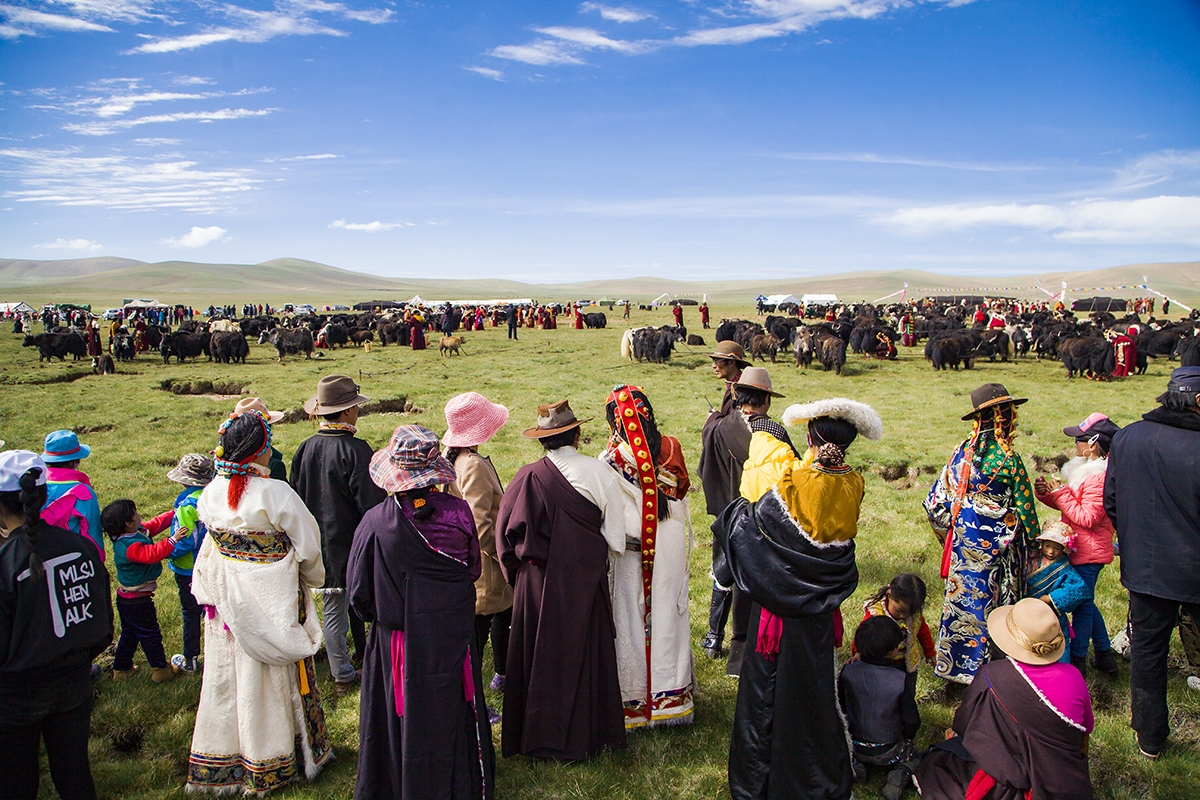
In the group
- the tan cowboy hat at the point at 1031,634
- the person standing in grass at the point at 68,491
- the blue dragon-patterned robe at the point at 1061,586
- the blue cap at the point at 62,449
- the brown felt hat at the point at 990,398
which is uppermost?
the brown felt hat at the point at 990,398

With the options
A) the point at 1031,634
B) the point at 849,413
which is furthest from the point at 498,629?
the point at 1031,634

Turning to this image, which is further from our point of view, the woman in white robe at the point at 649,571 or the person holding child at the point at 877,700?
the woman in white robe at the point at 649,571

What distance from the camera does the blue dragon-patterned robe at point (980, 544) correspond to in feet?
13.0

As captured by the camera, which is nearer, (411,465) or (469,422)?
(411,465)

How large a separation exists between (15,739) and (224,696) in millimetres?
825

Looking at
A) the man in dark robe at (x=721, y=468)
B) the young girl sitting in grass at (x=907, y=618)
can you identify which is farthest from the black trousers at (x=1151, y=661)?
the man in dark robe at (x=721, y=468)

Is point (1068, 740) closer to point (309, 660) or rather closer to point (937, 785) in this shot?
point (937, 785)

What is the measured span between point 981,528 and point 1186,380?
1.30 metres

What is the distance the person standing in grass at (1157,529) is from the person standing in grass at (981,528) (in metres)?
0.50

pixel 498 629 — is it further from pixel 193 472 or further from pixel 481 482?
pixel 193 472

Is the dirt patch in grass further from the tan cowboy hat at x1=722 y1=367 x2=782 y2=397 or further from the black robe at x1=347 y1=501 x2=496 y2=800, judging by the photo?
the black robe at x1=347 y1=501 x2=496 y2=800

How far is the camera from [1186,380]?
11.3 feet

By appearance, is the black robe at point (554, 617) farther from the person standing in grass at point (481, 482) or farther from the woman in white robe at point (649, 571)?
the person standing in grass at point (481, 482)

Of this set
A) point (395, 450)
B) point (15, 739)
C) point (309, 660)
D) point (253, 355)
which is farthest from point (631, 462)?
point (253, 355)
